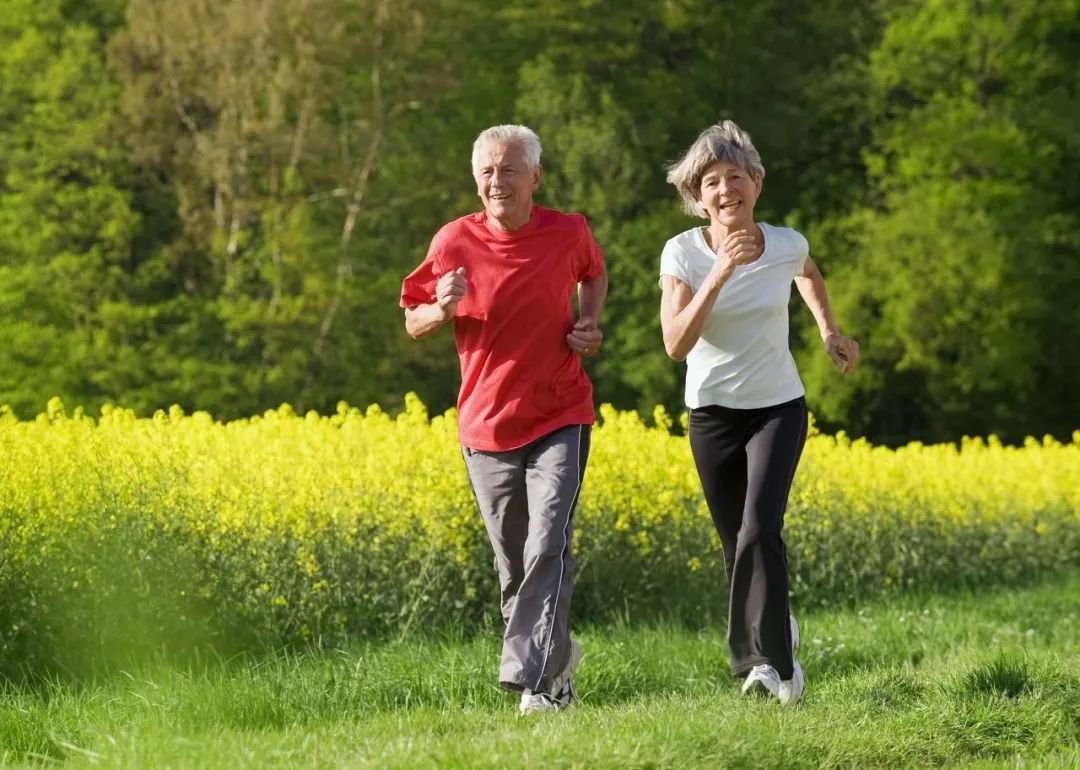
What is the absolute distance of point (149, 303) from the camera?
26969mm

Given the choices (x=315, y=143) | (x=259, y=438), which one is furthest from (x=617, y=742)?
(x=315, y=143)

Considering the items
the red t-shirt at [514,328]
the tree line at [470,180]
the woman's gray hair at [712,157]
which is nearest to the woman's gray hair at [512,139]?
the red t-shirt at [514,328]

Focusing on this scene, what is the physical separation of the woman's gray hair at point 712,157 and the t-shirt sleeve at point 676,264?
0.18m

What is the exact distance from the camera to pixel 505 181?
5883 millimetres

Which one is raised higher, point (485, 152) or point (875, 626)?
point (485, 152)

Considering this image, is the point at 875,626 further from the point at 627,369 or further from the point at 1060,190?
the point at 1060,190

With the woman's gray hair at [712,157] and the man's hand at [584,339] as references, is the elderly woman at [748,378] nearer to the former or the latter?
the woman's gray hair at [712,157]

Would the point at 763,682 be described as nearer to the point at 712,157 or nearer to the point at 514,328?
the point at 514,328

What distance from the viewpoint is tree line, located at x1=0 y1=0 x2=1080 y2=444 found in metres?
25.8

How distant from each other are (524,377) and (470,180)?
79.3 feet

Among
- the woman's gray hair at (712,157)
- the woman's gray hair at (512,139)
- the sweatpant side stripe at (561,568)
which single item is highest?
the woman's gray hair at (512,139)

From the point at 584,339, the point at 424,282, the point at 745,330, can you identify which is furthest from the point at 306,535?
the point at 745,330

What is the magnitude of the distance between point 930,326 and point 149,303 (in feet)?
41.1

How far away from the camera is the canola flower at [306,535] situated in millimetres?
7262
